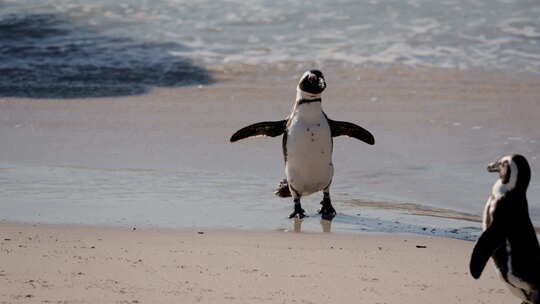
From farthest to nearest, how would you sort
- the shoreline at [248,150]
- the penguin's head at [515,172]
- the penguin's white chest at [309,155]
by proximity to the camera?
the penguin's white chest at [309,155], the shoreline at [248,150], the penguin's head at [515,172]

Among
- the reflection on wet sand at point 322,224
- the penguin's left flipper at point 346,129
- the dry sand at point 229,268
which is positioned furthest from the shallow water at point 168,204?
the penguin's left flipper at point 346,129

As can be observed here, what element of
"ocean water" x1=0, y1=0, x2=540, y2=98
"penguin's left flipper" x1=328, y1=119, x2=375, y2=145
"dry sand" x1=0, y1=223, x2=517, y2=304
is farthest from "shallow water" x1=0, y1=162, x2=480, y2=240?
"ocean water" x1=0, y1=0, x2=540, y2=98

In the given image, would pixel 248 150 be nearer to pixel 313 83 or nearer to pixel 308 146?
pixel 308 146

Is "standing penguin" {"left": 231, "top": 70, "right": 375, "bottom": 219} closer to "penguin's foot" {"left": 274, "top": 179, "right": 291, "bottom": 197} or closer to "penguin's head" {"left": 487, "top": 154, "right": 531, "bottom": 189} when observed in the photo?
"penguin's foot" {"left": 274, "top": 179, "right": 291, "bottom": 197}

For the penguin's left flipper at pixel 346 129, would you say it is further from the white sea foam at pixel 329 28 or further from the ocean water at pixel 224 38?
the white sea foam at pixel 329 28

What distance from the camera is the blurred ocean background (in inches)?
213

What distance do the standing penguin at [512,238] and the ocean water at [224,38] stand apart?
714 cm

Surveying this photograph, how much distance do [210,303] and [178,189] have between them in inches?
97.3

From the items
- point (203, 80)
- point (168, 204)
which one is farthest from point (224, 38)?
point (168, 204)

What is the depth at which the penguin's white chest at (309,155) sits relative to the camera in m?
5.74

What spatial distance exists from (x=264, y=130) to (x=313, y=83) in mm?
494

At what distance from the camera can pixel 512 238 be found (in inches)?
135

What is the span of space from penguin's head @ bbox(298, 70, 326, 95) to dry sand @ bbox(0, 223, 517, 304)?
1.17m

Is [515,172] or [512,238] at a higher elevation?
[515,172]
